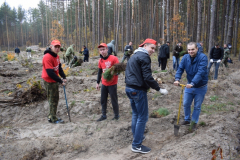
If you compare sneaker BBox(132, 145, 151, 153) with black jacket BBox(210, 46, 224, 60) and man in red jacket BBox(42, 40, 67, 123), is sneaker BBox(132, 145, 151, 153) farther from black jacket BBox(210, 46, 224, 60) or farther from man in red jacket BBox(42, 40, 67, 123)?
black jacket BBox(210, 46, 224, 60)

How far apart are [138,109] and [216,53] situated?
820 centimetres

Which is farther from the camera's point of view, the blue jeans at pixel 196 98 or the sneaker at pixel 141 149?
the blue jeans at pixel 196 98

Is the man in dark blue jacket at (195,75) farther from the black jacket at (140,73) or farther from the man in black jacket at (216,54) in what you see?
the man in black jacket at (216,54)

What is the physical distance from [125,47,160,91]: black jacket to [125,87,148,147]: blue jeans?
4.2 inches

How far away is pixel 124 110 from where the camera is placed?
591 cm

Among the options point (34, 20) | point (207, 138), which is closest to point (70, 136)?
point (207, 138)

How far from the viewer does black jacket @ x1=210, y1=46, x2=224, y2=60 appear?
956 cm

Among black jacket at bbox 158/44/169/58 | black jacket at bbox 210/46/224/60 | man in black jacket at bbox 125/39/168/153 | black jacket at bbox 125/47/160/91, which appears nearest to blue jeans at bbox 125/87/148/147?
man in black jacket at bbox 125/39/168/153

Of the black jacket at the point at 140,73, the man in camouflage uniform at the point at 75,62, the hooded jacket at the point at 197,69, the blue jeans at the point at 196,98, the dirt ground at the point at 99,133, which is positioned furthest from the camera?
the man in camouflage uniform at the point at 75,62

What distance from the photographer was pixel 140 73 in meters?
3.23

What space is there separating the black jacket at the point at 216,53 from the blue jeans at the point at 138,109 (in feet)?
26.2

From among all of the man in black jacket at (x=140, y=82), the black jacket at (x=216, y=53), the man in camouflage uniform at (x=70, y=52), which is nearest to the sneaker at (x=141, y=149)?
the man in black jacket at (x=140, y=82)

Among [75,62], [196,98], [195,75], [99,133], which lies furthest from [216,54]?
[75,62]

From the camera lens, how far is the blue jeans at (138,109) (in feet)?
10.7
